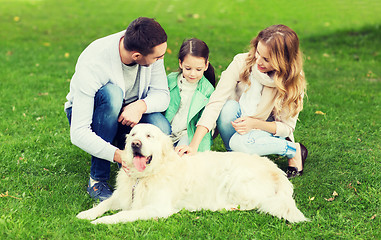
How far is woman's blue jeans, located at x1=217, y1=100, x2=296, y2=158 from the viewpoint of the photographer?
4.04 meters

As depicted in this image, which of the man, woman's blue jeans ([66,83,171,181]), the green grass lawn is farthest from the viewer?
woman's blue jeans ([66,83,171,181])

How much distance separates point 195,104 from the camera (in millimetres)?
4227

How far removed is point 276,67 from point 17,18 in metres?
12.1

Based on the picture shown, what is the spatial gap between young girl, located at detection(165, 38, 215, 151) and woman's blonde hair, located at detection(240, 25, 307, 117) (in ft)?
1.59

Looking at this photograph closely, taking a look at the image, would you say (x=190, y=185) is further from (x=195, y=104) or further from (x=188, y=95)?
(x=188, y=95)

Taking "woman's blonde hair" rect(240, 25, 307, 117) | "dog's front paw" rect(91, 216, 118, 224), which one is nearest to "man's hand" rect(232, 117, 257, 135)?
"woman's blonde hair" rect(240, 25, 307, 117)

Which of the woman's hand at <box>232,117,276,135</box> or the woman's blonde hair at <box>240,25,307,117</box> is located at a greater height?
the woman's blonde hair at <box>240,25,307,117</box>

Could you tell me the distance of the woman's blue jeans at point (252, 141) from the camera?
13.3ft

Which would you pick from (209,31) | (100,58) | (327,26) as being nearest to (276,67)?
(100,58)

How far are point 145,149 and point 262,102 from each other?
1.40 meters

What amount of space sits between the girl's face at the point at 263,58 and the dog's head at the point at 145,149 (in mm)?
1152

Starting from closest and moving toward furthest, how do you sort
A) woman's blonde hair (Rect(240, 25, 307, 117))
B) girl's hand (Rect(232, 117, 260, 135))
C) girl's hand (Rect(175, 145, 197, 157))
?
woman's blonde hair (Rect(240, 25, 307, 117)) < girl's hand (Rect(175, 145, 197, 157)) < girl's hand (Rect(232, 117, 260, 135))

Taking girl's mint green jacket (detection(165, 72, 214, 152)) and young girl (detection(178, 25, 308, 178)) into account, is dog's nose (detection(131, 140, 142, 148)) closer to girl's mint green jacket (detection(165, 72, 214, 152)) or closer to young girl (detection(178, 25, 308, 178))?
young girl (detection(178, 25, 308, 178))

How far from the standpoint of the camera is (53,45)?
10.4 m
